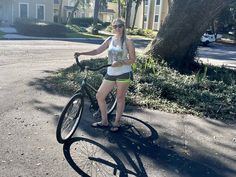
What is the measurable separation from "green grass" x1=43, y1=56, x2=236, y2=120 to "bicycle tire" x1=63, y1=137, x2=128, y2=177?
7.69ft

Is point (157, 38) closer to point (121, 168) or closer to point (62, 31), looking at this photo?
point (121, 168)

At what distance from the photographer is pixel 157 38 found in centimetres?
1004

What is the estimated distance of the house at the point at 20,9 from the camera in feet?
122

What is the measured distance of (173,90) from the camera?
7.49m

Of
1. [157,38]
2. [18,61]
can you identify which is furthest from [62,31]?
[157,38]

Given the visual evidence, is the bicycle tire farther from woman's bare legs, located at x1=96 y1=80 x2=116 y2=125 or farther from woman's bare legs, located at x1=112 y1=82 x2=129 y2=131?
woman's bare legs, located at x1=112 y1=82 x2=129 y2=131

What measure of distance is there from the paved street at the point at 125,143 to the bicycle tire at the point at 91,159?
0.05 feet

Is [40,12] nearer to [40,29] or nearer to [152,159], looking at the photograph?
[40,29]

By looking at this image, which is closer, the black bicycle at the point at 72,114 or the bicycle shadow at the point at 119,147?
the bicycle shadow at the point at 119,147

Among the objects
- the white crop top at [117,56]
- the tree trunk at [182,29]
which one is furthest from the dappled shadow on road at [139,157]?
the tree trunk at [182,29]

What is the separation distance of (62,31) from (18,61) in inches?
729

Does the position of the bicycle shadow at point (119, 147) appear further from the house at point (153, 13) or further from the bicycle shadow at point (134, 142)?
the house at point (153, 13)

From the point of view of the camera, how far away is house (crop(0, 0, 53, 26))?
1462 inches

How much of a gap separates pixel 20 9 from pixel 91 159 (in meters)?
36.7
